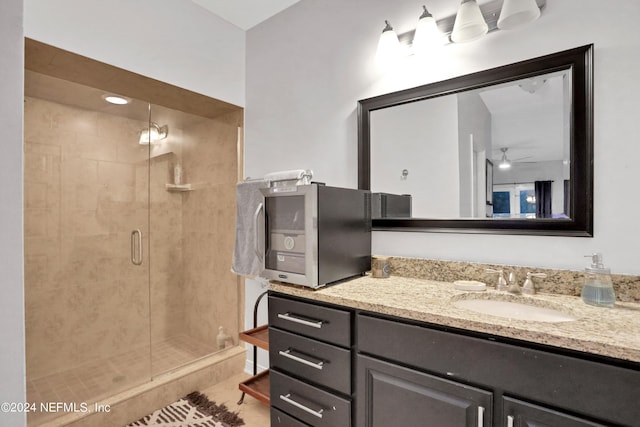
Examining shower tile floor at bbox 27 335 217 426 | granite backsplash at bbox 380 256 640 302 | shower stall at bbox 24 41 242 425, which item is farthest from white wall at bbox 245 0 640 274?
shower tile floor at bbox 27 335 217 426

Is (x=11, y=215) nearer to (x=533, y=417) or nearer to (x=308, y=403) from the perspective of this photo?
(x=308, y=403)

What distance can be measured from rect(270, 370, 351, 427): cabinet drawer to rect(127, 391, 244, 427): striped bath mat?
1.98 feet

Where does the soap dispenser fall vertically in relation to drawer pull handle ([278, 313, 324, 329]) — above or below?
above

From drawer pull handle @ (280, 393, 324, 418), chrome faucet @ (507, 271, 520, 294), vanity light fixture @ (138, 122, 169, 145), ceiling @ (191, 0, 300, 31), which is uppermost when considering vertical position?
ceiling @ (191, 0, 300, 31)

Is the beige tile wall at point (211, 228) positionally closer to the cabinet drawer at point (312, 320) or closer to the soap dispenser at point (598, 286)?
the cabinet drawer at point (312, 320)

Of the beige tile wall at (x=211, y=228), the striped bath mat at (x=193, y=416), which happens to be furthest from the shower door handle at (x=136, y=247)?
the striped bath mat at (x=193, y=416)

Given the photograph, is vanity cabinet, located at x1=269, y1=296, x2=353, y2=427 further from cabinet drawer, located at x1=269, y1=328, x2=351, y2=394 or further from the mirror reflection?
the mirror reflection

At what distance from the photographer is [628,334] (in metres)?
0.87

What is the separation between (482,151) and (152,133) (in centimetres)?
244

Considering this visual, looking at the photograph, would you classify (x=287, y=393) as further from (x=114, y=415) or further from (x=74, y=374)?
(x=74, y=374)

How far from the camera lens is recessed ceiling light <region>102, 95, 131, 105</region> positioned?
2.31 metres

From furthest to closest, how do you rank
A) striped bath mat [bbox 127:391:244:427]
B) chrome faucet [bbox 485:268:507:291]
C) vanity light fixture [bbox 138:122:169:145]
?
vanity light fixture [bbox 138:122:169:145]
striped bath mat [bbox 127:391:244:427]
chrome faucet [bbox 485:268:507:291]

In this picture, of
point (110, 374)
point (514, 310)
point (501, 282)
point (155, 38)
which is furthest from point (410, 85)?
point (110, 374)

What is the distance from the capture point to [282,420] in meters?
1.52
